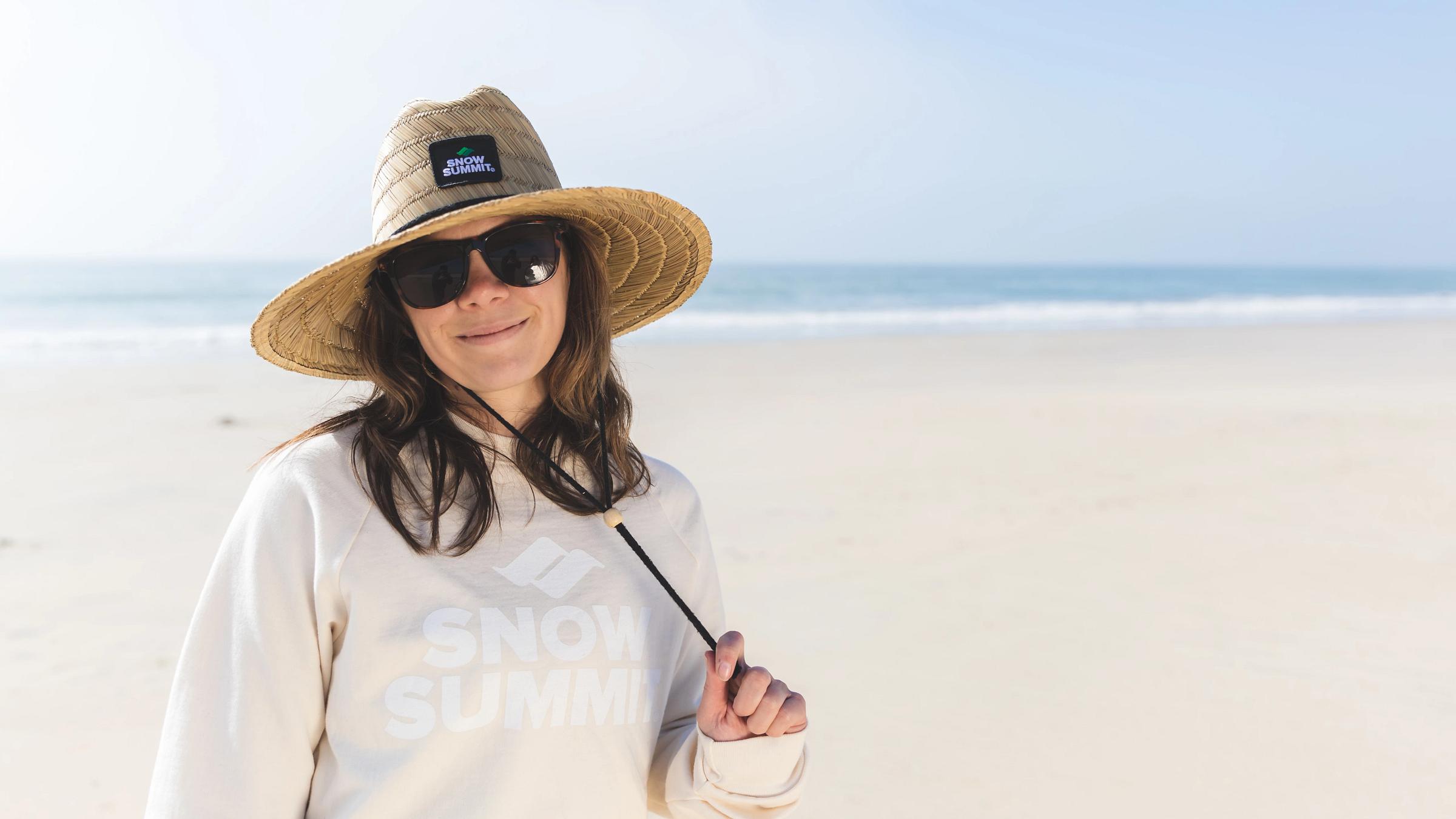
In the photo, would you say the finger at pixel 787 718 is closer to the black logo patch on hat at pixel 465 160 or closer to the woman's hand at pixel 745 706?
the woman's hand at pixel 745 706

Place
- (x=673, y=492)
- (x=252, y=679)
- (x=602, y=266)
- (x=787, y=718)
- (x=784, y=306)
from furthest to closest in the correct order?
(x=784, y=306) → (x=602, y=266) → (x=673, y=492) → (x=787, y=718) → (x=252, y=679)

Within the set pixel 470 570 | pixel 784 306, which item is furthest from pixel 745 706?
pixel 784 306

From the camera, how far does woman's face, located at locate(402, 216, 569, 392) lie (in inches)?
62.1

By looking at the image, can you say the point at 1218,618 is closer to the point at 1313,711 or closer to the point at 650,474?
the point at 1313,711

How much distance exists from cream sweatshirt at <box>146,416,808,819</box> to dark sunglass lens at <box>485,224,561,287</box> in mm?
281

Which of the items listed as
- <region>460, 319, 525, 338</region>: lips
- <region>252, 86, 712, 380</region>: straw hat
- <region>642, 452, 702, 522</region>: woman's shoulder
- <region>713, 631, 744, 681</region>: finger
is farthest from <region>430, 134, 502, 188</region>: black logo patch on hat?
<region>713, 631, 744, 681</region>: finger

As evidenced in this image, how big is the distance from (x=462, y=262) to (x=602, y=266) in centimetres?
34

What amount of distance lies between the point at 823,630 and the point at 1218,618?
5.54 ft

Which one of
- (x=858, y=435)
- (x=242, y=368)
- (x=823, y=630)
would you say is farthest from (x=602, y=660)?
(x=242, y=368)

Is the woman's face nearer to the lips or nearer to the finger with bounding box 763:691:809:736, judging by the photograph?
Answer: the lips

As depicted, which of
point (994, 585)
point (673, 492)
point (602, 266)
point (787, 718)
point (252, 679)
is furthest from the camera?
point (994, 585)

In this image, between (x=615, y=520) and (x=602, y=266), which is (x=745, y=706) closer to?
(x=615, y=520)

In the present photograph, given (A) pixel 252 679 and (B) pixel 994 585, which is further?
(B) pixel 994 585

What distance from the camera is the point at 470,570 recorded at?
1458 mm
